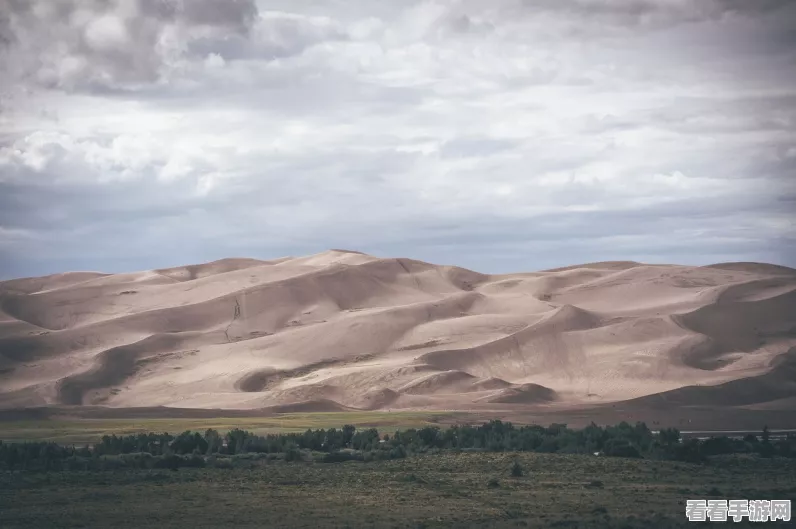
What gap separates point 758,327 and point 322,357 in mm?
39506

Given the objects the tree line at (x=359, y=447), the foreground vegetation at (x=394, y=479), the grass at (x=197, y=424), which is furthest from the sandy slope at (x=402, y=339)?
the foreground vegetation at (x=394, y=479)

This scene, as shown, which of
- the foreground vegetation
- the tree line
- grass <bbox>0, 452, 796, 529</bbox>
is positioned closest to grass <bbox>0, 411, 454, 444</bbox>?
the tree line

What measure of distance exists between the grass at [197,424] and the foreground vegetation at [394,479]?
11608mm

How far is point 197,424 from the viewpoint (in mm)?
68438

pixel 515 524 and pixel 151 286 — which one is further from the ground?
pixel 151 286

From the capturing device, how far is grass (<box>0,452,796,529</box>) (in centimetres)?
3203

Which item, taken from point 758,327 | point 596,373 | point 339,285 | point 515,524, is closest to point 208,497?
point 515,524

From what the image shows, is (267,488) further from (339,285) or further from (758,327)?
(339,285)

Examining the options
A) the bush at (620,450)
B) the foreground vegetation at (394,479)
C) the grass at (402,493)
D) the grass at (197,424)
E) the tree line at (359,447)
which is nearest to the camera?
the grass at (402,493)

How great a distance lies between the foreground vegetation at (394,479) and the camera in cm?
3262

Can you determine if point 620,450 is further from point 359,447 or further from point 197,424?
point 197,424

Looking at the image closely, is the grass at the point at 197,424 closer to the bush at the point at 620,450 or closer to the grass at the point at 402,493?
the bush at the point at 620,450

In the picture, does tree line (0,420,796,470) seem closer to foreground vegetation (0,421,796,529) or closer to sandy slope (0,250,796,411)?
foreground vegetation (0,421,796,529)

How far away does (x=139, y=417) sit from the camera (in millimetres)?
76000
